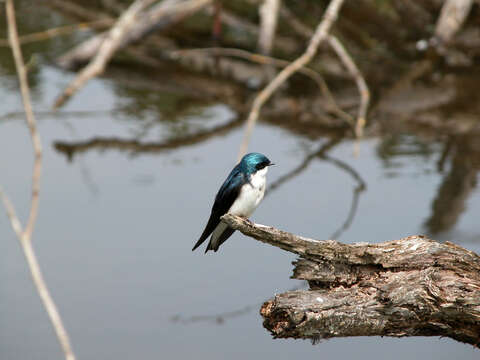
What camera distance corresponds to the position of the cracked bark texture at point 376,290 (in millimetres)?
3922

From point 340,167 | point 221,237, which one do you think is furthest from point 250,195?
point 340,167

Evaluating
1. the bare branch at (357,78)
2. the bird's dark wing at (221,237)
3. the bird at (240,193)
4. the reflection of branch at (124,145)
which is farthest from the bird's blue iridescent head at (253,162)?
the reflection of branch at (124,145)

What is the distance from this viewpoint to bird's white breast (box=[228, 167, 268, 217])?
4.55 m

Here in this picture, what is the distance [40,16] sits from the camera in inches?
553

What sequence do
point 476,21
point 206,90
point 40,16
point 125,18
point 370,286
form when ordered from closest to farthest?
point 370,286 < point 125,18 < point 206,90 < point 476,21 < point 40,16

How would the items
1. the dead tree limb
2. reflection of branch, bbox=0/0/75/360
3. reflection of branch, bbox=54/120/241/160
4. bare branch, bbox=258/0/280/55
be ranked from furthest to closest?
the dead tree limb, bare branch, bbox=258/0/280/55, reflection of branch, bbox=54/120/241/160, reflection of branch, bbox=0/0/75/360

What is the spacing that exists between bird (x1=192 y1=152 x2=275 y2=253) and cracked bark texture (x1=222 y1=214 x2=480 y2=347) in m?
0.43

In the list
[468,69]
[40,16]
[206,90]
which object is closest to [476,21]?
[468,69]

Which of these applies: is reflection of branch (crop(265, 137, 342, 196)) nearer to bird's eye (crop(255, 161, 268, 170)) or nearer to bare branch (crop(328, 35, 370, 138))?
bare branch (crop(328, 35, 370, 138))

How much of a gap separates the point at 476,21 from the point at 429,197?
5.23m

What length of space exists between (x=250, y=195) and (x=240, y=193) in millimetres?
67

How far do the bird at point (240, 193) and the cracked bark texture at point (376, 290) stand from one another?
0.43m

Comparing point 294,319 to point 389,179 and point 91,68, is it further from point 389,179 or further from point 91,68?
point 91,68

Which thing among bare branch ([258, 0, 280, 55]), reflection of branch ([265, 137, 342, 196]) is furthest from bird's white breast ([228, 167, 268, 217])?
bare branch ([258, 0, 280, 55])
